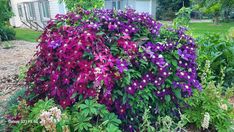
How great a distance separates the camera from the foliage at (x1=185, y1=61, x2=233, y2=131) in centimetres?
243

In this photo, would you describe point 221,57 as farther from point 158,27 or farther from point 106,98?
point 106,98

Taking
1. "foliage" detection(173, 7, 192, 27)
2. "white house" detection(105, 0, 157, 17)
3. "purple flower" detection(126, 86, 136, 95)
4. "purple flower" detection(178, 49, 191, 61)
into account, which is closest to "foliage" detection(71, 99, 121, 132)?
"purple flower" detection(126, 86, 136, 95)

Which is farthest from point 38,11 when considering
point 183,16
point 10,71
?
point 183,16

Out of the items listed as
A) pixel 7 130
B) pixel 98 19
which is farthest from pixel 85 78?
pixel 7 130

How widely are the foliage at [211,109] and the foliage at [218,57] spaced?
1066mm

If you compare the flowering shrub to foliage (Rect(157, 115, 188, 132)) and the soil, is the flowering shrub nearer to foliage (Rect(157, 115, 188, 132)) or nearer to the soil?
foliage (Rect(157, 115, 188, 132))

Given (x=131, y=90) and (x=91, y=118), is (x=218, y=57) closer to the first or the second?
(x=131, y=90)

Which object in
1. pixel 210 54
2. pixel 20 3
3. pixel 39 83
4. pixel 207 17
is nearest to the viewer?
pixel 39 83

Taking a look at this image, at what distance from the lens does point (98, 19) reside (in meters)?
2.45

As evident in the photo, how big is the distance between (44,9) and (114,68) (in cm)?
1449

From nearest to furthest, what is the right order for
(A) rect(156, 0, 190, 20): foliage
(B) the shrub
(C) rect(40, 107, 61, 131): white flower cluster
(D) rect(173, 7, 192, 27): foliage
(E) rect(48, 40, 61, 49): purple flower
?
(C) rect(40, 107, 61, 131): white flower cluster → (E) rect(48, 40, 61, 49): purple flower → (D) rect(173, 7, 192, 27): foliage → (B) the shrub → (A) rect(156, 0, 190, 20): foliage

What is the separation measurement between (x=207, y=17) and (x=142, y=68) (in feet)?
74.2

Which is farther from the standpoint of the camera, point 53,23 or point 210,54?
point 210,54

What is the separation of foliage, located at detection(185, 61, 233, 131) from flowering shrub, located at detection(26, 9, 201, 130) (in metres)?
0.28
